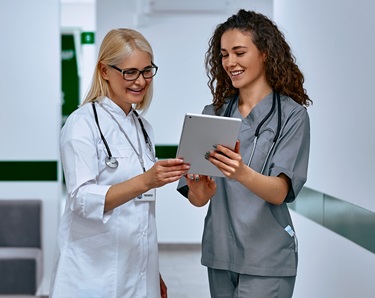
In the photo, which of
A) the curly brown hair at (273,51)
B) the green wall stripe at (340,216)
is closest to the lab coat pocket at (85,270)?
the curly brown hair at (273,51)

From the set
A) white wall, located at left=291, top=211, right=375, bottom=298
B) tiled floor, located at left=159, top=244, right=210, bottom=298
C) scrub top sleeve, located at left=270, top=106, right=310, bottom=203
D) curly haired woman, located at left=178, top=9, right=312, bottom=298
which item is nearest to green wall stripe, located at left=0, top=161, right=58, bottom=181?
tiled floor, located at left=159, top=244, right=210, bottom=298

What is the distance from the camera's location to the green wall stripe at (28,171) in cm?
507

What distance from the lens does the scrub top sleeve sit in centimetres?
234

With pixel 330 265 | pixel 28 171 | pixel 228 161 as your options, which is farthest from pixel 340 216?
pixel 28 171

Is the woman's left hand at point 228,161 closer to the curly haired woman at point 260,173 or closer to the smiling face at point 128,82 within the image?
the curly haired woman at point 260,173

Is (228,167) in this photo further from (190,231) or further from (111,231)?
(190,231)

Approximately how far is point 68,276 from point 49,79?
9.85 ft

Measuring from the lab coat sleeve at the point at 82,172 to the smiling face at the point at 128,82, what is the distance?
0.60ft

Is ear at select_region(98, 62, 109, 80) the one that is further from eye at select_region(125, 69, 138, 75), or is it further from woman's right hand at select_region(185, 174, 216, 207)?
woman's right hand at select_region(185, 174, 216, 207)

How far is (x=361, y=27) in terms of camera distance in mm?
2943

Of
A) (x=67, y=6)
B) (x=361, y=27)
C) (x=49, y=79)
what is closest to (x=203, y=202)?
(x=361, y=27)

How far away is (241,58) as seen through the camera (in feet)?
7.90

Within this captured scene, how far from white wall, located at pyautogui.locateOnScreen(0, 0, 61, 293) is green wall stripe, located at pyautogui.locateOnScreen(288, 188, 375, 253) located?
6.34 feet

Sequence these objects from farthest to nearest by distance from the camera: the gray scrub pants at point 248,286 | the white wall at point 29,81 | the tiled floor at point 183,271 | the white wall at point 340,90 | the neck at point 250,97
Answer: the tiled floor at point 183,271, the white wall at point 29,81, the white wall at point 340,90, the neck at point 250,97, the gray scrub pants at point 248,286
